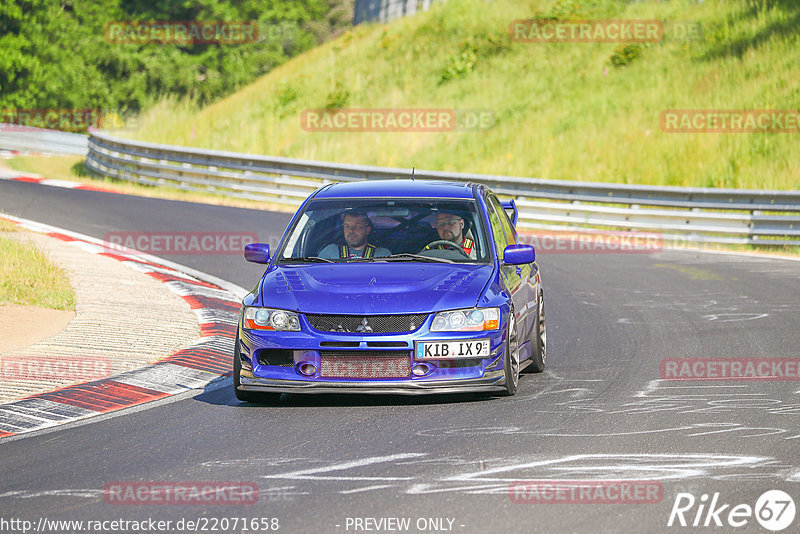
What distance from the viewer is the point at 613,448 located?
712cm

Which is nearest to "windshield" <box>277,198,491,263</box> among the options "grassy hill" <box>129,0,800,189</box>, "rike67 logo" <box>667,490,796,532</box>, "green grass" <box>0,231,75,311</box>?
"rike67 logo" <box>667,490,796,532</box>

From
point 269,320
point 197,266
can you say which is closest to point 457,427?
point 269,320

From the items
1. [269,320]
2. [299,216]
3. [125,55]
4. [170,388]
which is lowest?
[170,388]

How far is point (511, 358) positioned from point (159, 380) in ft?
8.99

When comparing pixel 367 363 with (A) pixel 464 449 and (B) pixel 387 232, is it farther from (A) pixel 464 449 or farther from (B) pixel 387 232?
(B) pixel 387 232

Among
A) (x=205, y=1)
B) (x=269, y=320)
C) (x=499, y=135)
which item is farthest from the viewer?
(x=205, y=1)

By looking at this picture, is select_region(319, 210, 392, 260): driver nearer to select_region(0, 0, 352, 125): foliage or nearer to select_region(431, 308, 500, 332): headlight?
select_region(431, 308, 500, 332): headlight

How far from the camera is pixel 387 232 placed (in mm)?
9438

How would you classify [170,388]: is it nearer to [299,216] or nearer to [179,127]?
[299,216]

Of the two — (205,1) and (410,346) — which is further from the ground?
(205,1)

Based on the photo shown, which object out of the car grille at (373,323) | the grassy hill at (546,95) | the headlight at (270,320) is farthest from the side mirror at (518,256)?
the grassy hill at (546,95)

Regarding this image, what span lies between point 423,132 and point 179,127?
293 inches

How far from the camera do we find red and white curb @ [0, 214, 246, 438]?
26.9 feet

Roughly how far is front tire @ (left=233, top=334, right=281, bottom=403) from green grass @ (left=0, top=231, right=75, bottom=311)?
4.41 meters
